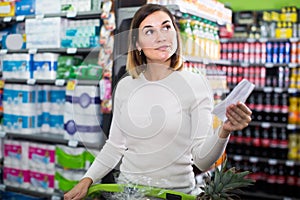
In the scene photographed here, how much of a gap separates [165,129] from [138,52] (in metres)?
0.39

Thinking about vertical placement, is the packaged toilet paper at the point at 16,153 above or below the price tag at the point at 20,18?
below

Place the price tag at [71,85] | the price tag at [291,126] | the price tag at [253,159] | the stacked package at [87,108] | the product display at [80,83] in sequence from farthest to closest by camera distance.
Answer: the price tag at [253,159], the price tag at [291,126], the price tag at [71,85], the product display at [80,83], the stacked package at [87,108]

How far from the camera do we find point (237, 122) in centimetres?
143

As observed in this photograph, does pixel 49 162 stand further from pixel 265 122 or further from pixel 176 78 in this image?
pixel 265 122

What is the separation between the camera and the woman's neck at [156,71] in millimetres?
1842

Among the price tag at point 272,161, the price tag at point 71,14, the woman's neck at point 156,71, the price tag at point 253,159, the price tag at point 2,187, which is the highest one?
the price tag at point 71,14

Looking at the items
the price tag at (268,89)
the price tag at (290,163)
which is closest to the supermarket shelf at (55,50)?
the price tag at (268,89)

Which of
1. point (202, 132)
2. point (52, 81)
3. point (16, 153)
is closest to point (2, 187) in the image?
point (16, 153)

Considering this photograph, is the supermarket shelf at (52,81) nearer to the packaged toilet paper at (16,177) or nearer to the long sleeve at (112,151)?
the packaged toilet paper at (16,177)

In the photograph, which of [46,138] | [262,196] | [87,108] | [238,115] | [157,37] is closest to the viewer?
[238,115]

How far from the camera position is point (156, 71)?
1.85 metres

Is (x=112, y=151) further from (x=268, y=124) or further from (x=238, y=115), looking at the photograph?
(x=268, y=124)

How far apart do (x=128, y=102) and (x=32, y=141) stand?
2.69 m

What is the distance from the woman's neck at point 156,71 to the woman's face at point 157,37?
1.3 inches
